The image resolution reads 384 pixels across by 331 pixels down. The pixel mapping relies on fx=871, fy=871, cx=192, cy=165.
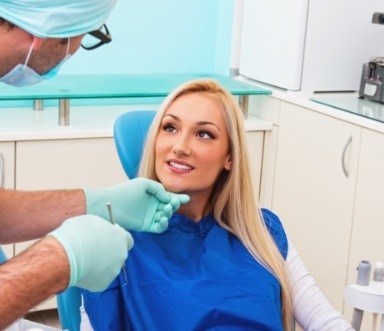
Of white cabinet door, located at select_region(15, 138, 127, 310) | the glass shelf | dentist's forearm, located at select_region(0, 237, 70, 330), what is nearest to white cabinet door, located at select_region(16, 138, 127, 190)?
white cabinet door, located at select_region(15, 138, 127, 310)

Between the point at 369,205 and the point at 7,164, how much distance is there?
3.97 feet

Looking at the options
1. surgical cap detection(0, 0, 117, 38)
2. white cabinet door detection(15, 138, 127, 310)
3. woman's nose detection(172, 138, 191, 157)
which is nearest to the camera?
surgical cap detection(0, 0, 117, 38)

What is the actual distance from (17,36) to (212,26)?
2071 mm

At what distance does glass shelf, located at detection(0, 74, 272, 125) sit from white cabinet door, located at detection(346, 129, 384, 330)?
59 cm

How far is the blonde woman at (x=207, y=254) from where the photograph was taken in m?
1.95

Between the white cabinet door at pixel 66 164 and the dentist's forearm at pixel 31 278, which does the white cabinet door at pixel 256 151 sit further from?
the dentist's forearm at pixel 31 278

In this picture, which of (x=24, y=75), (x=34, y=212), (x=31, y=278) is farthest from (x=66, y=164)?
(x=31, y=278)

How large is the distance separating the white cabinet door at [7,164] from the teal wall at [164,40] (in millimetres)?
487

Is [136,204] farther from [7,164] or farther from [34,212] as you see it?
[7,164]

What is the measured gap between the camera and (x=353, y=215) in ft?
9.68

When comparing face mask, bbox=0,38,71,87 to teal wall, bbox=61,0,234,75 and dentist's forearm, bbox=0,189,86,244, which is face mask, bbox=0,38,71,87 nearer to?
dentist's forearm, bbox=0,189,86,244

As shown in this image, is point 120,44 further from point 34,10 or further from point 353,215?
point 34,10

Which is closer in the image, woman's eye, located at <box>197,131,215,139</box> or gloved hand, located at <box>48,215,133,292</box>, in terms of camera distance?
gloved hand, located at <box>48,215,133,292</box>

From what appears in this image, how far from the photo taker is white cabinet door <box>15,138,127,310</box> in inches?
116
